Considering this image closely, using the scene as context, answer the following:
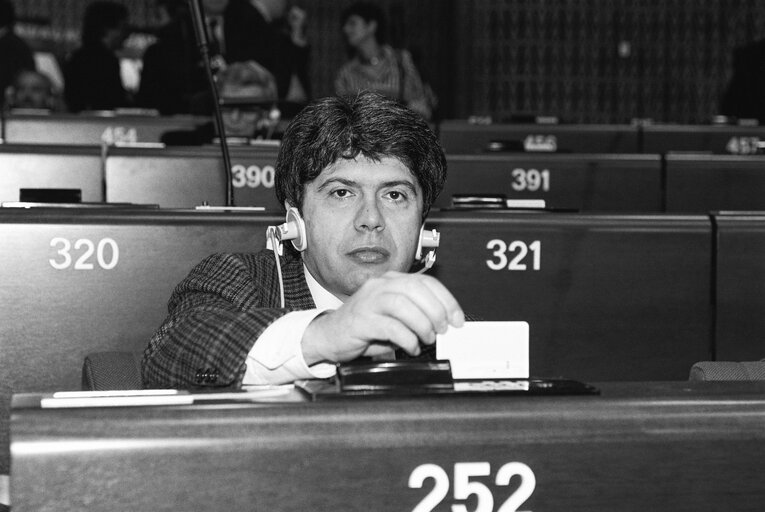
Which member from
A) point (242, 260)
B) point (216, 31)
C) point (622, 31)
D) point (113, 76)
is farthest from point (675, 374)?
point (622, 31)

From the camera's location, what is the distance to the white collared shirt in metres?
1.26

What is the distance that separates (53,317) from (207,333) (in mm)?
860

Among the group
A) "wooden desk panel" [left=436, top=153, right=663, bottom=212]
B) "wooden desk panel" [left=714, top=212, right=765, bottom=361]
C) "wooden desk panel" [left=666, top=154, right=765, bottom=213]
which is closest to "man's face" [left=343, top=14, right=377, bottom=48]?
"wooden desk panel" [left=436, top=153, right=663, bottom=212]

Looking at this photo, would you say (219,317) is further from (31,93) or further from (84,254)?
(31,93)

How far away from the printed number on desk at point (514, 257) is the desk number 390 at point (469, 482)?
151 cm

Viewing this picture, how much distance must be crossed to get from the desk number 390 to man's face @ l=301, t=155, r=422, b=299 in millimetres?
849

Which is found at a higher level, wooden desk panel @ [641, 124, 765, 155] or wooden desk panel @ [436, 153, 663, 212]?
wooden desk panel @ [641, 124, 765, 155]

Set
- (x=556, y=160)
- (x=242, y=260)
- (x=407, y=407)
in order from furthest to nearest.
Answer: (x=556, y=160) → (x=242, y=260) → (x=407, y=407)

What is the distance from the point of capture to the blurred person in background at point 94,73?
23.0 feet

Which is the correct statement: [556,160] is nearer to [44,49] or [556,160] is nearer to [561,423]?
→ [561,423]

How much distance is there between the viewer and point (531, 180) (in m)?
3.68

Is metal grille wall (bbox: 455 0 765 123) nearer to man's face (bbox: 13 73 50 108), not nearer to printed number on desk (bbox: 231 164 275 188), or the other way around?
man's face (bbox: 13 73 50 108)

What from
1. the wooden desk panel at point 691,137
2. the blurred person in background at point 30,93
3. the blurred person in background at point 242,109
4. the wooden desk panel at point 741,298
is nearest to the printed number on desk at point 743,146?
the wooden desk panel at point 691,137

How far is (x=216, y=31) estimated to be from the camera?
570cm
